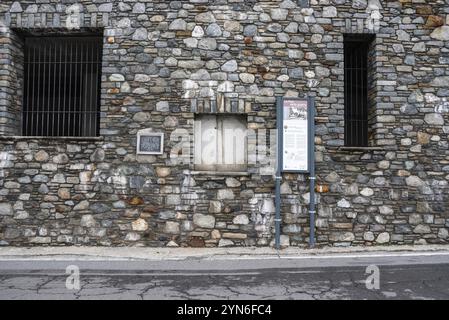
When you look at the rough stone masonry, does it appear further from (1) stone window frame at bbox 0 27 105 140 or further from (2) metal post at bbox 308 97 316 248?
(2) metal post at bbox 308 97 316 248

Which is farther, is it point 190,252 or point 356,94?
point 356,94

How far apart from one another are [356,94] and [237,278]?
5254mm

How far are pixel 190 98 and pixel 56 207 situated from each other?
3.31 metres

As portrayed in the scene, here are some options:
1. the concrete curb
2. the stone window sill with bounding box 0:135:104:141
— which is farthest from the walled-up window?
the stone window sill with bounding box 0:135:104:141

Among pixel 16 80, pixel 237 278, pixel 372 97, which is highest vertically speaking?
pixel 16 80

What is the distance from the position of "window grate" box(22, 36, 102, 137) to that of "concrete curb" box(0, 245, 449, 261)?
2.59m

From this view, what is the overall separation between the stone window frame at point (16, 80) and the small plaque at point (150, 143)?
30.2 inches

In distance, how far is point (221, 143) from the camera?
28.3 feet

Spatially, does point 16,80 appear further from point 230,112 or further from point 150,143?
point 230,112

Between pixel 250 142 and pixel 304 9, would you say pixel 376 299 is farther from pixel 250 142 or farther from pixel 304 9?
pixel 304 9

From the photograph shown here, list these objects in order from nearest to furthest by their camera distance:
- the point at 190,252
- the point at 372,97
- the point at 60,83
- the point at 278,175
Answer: the point at 190,252 → the point at 278,175 → the point at 372,97 → the point at 60,83

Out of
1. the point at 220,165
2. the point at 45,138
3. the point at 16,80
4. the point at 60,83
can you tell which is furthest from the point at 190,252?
the point at 16,80

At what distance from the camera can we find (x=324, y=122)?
27.9ft

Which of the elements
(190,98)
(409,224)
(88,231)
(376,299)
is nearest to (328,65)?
(190,98)
